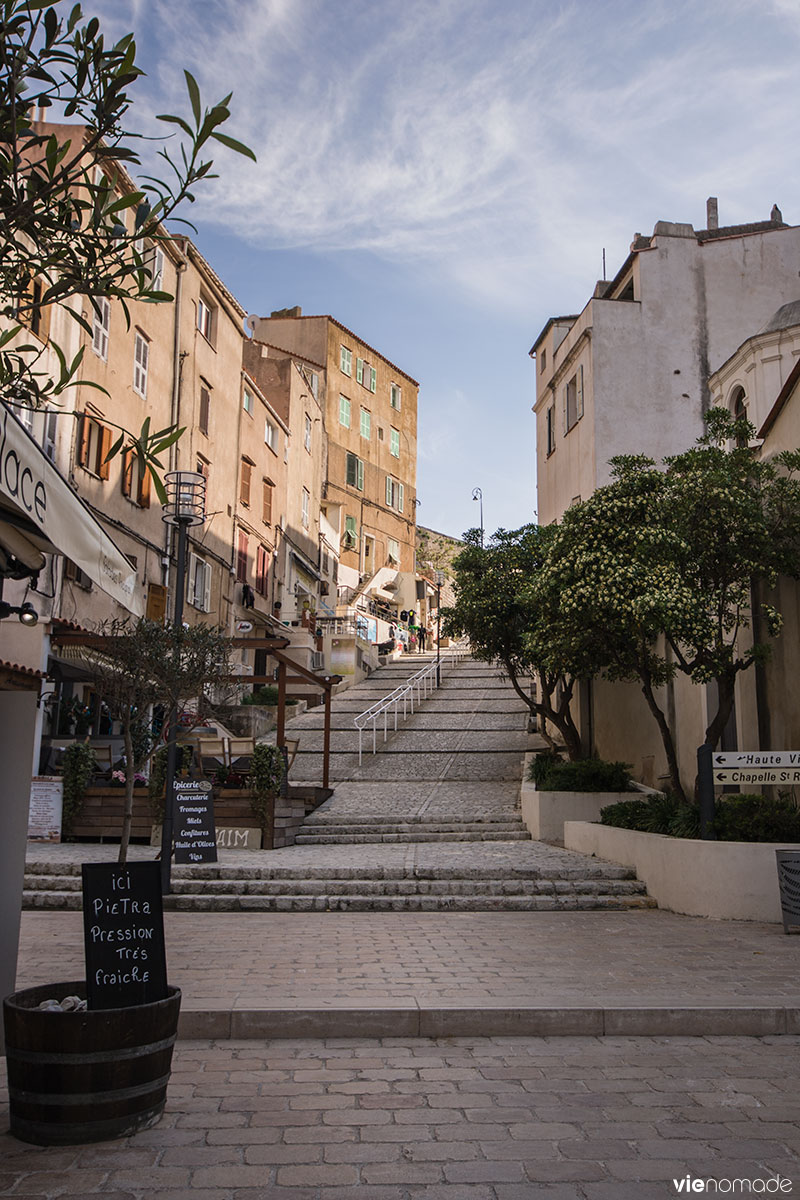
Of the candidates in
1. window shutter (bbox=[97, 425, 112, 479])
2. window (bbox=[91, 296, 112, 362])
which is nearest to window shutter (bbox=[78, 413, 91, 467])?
window shutter (bbox=[97, 425, 112, 479])

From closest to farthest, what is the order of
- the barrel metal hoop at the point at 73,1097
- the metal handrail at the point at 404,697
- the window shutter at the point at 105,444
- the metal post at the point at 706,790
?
the barrel metal hoop at the point at 73,1097, the metal post at the point at 706,790, the window shutter at the point at 105,444, the metal handrail at the point at 404,697

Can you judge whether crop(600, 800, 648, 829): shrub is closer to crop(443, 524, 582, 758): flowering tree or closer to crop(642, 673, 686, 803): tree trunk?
crop(642, 673, 686, 803): tree trunk

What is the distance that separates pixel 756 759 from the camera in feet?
33.6

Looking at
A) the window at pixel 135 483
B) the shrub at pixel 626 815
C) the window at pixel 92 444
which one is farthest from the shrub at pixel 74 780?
the window at pixel 135 483


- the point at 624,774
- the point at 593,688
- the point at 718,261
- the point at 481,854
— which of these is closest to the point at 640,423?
the point at 718,261

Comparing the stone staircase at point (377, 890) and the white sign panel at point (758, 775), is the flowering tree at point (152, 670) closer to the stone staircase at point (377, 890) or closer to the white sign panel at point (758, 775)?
the stone staircase at point (377, 890)

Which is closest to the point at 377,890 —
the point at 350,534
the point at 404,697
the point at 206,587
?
the point at 206,587

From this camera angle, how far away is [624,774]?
657 inches

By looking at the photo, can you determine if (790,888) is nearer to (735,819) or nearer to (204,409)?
(735,819)

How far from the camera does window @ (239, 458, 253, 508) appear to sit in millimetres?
29656

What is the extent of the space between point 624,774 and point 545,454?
14806 mm

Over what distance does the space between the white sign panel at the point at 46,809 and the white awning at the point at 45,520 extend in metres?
10.2

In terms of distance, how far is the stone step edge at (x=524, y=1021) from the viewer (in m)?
6.20

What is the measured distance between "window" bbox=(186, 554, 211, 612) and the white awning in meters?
19.8
